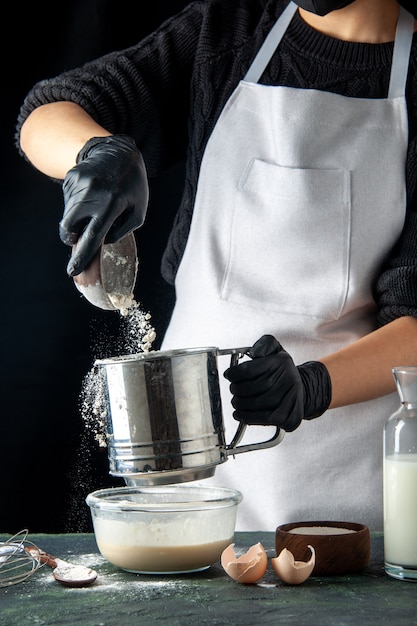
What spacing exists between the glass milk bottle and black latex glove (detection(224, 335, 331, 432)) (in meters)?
0.19

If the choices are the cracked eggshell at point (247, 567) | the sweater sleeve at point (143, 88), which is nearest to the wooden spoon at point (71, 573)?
the cracked eggshell at point (247, 567)

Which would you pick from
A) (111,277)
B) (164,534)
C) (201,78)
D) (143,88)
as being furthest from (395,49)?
(164,534)

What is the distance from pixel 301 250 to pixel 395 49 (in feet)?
1.62

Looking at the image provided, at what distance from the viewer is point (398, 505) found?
125 cm

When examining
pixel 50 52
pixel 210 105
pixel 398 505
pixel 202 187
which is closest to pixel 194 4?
Answer: pixel 210 105

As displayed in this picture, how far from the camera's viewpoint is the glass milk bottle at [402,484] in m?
1.23

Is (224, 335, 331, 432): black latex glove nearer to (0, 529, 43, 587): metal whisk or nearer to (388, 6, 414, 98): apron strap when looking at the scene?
(0, 529, 43, 587): metal whisk

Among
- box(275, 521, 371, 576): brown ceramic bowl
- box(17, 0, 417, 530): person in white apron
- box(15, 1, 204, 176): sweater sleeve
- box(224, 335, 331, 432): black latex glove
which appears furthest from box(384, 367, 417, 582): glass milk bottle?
box(15, 1, 204, 176): sweater sleeve

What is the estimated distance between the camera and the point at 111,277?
1.33m

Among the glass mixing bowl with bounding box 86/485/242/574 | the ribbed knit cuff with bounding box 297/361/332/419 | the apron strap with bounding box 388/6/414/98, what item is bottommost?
the glass mixing bowl with bounding box 86/485/242/574

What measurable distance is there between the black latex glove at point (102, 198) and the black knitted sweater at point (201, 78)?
1.54 feet

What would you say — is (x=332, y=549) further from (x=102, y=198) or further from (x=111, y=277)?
(x=102, y=198)

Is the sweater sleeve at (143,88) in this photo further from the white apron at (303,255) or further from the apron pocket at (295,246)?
the apron pocket at (295,246)

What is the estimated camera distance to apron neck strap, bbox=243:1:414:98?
1845 millimetres
